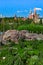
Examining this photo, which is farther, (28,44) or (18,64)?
(28,44)

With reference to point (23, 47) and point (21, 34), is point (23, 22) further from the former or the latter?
point (23, 47)

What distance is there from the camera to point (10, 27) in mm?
15742

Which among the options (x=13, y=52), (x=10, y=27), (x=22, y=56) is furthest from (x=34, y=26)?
(x=22, y=56)

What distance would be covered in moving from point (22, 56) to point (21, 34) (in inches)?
188

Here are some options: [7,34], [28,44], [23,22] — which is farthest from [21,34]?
[23,22]

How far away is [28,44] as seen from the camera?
36.5 ft

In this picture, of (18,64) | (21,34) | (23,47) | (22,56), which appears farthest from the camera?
(21,34)

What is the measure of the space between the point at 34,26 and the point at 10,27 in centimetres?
114

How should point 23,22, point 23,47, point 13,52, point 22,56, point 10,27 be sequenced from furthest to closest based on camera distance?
point 23,22
point 10,27
point 23,47
point 13,52
point 22,56

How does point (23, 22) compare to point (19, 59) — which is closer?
point (19, 59)

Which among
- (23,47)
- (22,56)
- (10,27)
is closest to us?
(22,56)

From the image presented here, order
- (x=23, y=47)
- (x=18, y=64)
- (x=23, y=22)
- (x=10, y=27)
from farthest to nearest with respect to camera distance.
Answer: (x=23, y=22)
(x=10, y=27)
(x=23, y=47)
(x=18, y=64)

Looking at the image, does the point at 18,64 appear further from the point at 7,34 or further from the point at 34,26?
the point at 34,26

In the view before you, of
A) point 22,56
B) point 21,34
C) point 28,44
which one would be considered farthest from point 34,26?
point 22,56
